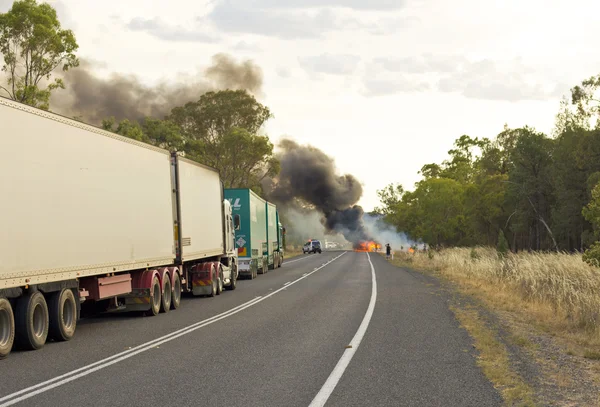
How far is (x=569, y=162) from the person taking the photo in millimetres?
55156

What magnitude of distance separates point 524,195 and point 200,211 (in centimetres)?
4867

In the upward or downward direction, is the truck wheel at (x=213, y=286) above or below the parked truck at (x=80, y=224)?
below

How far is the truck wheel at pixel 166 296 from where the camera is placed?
17.8 meters

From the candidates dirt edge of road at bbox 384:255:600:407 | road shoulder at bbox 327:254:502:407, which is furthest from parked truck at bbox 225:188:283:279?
dirt edge of road at bbox 384:255:600:407

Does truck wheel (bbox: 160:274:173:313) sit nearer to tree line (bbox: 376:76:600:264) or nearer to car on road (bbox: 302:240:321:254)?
tree line (bbox: 376:76:600:264)

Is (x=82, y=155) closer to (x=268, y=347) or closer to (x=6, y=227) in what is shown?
(x=6, y=227)

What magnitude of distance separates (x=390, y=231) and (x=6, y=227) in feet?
393

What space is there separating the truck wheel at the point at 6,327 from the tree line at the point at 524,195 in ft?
138

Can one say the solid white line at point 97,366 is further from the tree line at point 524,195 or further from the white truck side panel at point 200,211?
the tree line at point 524,195

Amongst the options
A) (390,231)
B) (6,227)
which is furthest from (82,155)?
(390,231)

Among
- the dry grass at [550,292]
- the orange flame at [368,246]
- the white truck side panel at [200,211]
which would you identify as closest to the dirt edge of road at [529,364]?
the dry grass at [550,292]

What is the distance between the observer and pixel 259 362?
980 cm

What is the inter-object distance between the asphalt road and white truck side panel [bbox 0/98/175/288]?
1448 millimetres

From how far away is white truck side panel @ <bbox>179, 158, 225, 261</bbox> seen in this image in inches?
768
